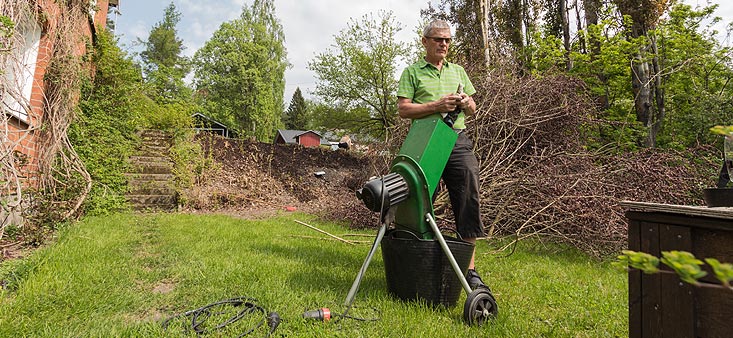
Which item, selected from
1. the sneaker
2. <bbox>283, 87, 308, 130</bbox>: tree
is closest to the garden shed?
the sneaker

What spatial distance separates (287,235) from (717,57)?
26.3ft

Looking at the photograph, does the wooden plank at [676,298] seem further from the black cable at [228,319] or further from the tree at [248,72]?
the tree at [248,72]

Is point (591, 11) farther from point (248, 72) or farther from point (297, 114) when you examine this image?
point (297, 114)

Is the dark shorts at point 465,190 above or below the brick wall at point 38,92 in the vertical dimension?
below

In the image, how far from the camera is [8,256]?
3.02 meters

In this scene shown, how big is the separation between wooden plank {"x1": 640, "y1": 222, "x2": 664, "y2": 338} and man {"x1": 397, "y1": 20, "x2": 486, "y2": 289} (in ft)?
3.45

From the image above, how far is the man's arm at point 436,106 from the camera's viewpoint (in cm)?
218

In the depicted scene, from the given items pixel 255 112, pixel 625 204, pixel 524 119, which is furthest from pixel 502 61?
pixel 255 112

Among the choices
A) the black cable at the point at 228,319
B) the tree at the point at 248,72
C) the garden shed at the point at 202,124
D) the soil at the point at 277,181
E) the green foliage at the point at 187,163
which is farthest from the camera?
the tree at the point at 248,72

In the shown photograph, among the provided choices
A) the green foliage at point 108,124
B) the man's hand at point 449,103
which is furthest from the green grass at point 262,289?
the green foliage at point 108,124

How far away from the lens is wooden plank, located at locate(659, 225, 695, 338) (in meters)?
1.15

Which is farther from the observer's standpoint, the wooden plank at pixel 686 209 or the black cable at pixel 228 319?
the black cable at pixel 228 319

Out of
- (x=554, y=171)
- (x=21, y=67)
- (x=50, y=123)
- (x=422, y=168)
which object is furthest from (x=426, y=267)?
(x=50, y=123)

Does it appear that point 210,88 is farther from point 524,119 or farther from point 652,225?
point 652,225
